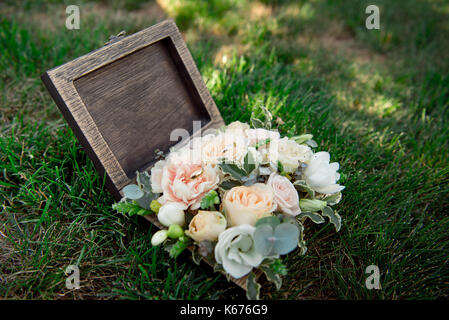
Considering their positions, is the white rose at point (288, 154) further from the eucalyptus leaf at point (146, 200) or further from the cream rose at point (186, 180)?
the eucalyptus leaf at point (146, 200)

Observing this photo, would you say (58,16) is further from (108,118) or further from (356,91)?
(356,91)

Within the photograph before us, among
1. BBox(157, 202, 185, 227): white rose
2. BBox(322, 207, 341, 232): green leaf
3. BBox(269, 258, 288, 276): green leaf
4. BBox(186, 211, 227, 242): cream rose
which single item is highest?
Answer: BBox(157, 202, 185, 227): white rose

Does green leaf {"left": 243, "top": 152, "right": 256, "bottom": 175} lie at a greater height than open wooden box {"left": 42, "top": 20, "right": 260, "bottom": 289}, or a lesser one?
lesser

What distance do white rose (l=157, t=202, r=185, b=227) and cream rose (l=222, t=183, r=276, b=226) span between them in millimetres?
144

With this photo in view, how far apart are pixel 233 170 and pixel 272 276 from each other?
354 mm

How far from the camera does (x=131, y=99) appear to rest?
1.34m

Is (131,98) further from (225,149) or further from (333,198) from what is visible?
(333,198)

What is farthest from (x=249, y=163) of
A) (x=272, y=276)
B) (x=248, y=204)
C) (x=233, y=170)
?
(x=272, y=276)

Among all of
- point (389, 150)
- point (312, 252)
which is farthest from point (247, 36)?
point (312, 252)

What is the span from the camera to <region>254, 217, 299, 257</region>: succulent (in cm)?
96

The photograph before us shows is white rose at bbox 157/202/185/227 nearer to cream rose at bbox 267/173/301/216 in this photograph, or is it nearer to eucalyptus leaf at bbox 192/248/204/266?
eucalyptus leaf at bbox 192/248/204/266

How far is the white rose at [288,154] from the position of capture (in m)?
1.15

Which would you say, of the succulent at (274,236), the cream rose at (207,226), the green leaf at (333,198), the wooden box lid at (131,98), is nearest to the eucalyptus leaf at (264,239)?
the succulent at (274,236)

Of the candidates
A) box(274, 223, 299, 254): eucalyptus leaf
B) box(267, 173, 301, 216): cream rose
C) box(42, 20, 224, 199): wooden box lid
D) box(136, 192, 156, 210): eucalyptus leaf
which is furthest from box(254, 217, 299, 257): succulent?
box(42, 20, 224, 199): wooden box lid
